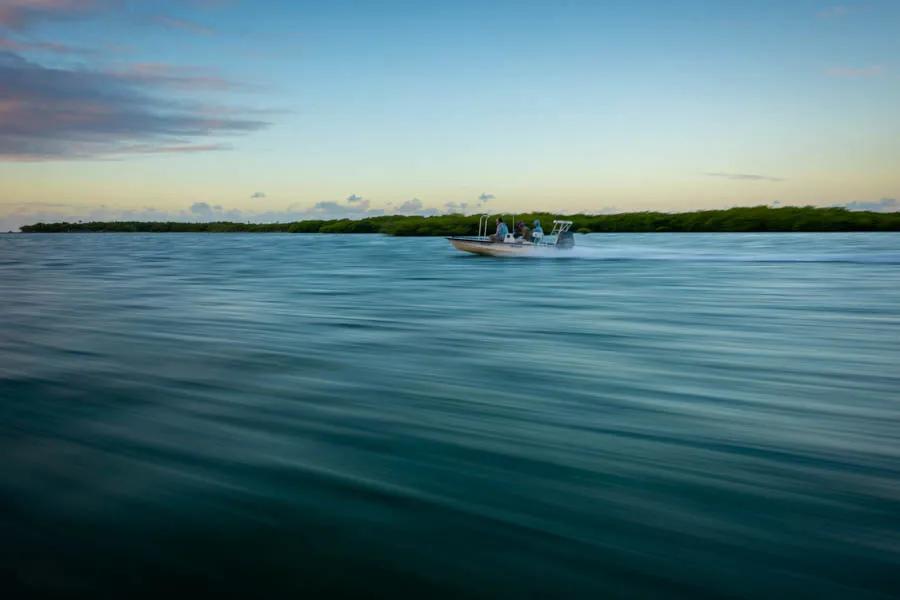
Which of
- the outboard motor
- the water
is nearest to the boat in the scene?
the outboard motor

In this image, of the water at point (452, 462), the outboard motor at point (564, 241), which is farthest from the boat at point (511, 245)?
the water at point (452, 462)

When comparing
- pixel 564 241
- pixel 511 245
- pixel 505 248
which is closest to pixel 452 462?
pixel 511 245

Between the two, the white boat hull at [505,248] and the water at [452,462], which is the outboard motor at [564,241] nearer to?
the white boat hull at [505,248]

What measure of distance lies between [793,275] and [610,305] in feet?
54.0

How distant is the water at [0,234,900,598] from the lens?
3.81 meters

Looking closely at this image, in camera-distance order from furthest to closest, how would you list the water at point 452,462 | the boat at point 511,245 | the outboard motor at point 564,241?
the outboard motor at point 564,241
the boat at point 511,245
the water at point 452,462

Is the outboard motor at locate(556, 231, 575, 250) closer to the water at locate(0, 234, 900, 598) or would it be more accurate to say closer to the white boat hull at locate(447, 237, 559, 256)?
the white boat hull at locate(447, 237, 559, 256)

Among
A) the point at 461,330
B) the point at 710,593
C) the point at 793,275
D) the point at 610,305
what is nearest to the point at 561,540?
the point at 710,593

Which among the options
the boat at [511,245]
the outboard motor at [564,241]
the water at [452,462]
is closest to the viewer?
the water at [452,462]

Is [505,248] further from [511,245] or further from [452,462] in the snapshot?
[452,462]

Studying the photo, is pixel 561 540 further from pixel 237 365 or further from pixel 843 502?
pixel 237 365

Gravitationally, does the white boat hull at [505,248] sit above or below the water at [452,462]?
below

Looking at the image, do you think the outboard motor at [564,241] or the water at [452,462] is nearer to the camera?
the water at [452,462]

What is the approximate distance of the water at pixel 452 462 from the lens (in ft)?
12.5
